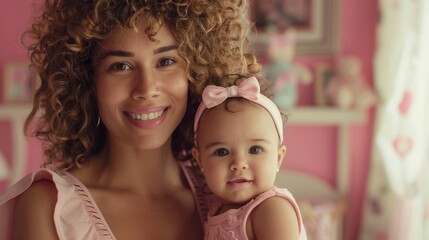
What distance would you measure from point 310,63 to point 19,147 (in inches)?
69.3

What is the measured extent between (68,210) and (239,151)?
1.33 feet

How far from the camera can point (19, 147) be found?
390 centimetres

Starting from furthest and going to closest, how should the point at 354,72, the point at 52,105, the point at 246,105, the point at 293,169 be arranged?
the point at 293,169 < the point at 354,72 < the point at 52,105 < the point at 246,105

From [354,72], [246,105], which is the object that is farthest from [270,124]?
[354,72]

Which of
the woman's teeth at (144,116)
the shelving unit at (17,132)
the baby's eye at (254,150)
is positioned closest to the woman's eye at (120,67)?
the woman's teeth at (144,116)

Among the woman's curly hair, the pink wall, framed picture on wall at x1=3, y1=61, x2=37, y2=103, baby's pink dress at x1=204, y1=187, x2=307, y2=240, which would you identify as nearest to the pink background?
the pink wall

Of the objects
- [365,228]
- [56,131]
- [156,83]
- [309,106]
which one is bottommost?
[365,228]

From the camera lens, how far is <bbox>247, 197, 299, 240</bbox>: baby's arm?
4.48ft

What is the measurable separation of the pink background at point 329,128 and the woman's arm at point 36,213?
2270 mm

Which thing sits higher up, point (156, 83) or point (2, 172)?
point (156, 83)

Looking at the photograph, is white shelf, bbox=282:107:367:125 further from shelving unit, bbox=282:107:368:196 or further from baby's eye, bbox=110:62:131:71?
baby's eye, bbox=110:62:131:71

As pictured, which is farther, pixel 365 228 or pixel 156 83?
pixel 365 228

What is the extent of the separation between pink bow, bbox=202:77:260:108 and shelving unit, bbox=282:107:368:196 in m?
2.11

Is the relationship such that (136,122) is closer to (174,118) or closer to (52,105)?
(174,118)
